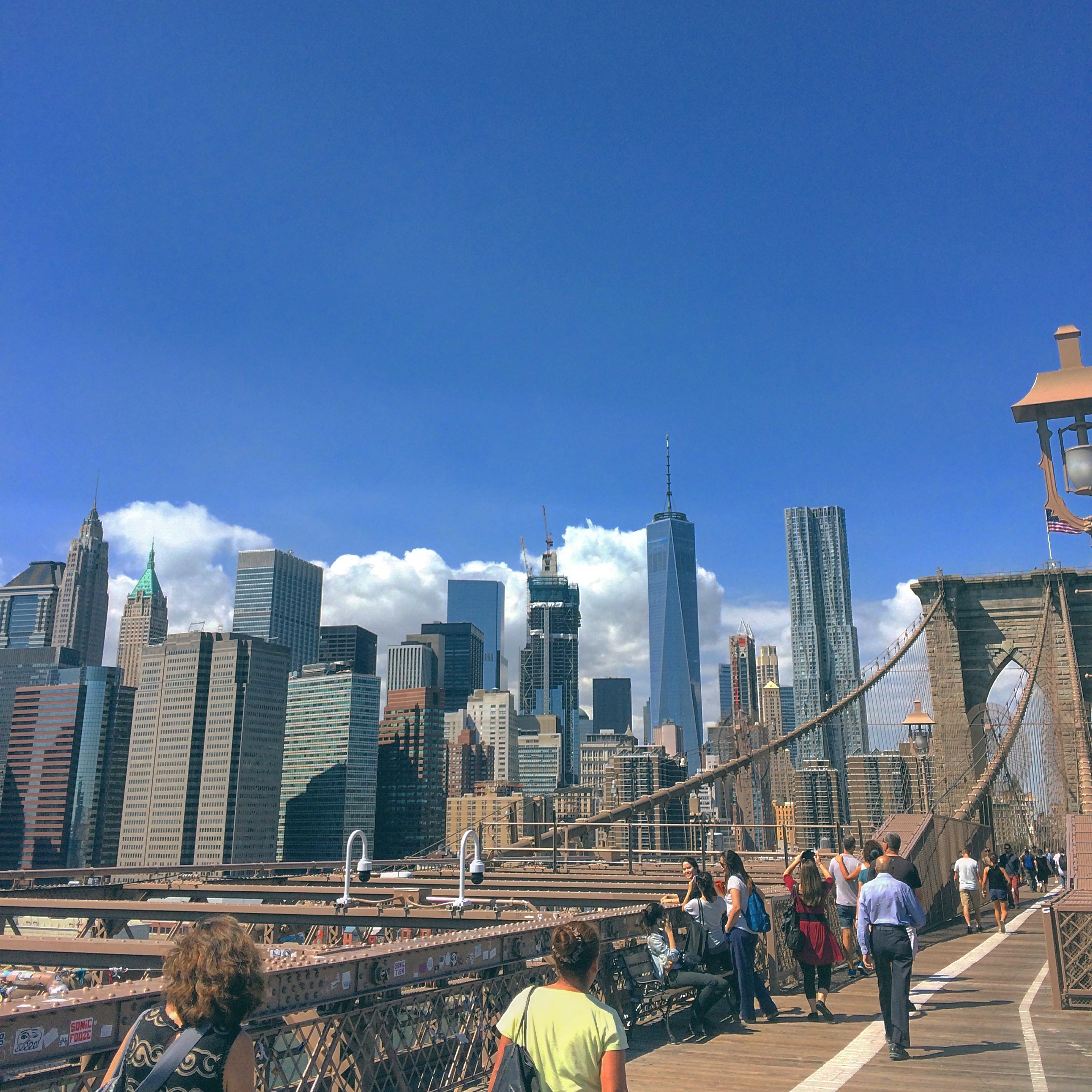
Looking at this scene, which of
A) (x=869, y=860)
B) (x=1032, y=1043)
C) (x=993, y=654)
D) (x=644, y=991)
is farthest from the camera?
(x=993, y=654)

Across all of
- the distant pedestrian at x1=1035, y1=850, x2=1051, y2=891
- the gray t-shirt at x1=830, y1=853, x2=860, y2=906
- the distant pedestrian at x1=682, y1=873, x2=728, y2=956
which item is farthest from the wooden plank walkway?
the distant pedestrian at x1=1035, y1=850, x2=1051, y2=891

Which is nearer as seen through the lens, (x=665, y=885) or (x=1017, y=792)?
(x=665, y=885)

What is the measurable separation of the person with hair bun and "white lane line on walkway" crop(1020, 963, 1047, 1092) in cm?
A: 458

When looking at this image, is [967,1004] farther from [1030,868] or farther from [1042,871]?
[1042,871]

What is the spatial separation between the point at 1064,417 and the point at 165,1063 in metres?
10.8

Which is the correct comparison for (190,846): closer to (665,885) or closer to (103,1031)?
(665,885)

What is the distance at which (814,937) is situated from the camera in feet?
31.5

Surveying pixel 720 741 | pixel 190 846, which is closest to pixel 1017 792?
pixel 720 741

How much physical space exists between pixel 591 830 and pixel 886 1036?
158ft

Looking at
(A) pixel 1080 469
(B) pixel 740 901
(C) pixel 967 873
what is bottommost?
(C) pixel 967 873

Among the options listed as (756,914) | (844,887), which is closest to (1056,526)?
(844,887)

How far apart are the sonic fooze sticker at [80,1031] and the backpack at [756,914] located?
6879 mm

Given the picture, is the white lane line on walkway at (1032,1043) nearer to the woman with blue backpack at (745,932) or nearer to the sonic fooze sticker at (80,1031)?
the woman with blue backpack at (745,932)

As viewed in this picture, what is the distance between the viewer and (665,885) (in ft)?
65.5
